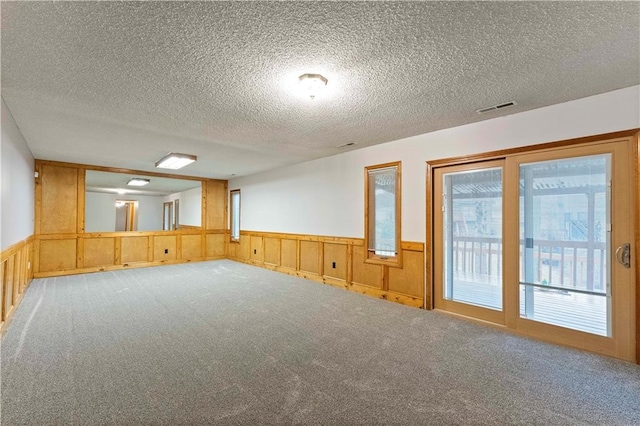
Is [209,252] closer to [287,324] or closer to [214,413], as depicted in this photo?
[287,324]

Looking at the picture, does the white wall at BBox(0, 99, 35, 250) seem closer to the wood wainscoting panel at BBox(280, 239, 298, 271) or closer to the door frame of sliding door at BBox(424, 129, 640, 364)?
the wood wainscoting panel at BBox(280, 239, 298, 271)

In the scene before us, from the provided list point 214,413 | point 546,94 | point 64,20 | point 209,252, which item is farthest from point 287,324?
point 209,252

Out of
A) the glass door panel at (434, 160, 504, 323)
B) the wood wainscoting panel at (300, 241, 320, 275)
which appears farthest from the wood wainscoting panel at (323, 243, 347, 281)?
the glass door panel at (434, 160, 504, 323)

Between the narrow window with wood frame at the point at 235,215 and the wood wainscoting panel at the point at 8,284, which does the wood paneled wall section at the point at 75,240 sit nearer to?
the narrow window with wood frame at the point at 235,215

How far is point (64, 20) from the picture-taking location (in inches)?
66.2

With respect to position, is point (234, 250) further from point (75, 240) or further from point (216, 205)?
point (75, 240)

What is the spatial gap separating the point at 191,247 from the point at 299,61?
698 cm

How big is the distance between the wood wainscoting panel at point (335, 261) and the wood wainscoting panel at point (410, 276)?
0.98 m

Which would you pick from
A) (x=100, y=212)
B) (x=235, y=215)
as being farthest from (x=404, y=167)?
(x=100, y=212)

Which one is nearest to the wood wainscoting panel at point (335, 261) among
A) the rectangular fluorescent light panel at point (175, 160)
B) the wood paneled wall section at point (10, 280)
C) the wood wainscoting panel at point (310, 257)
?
the wood wainscoting panel at point (310, 257)

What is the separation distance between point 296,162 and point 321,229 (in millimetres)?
1533

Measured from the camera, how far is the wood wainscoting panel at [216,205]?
8297mm

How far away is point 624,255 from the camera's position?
2.57 metres

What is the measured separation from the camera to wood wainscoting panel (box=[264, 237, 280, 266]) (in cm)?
660
